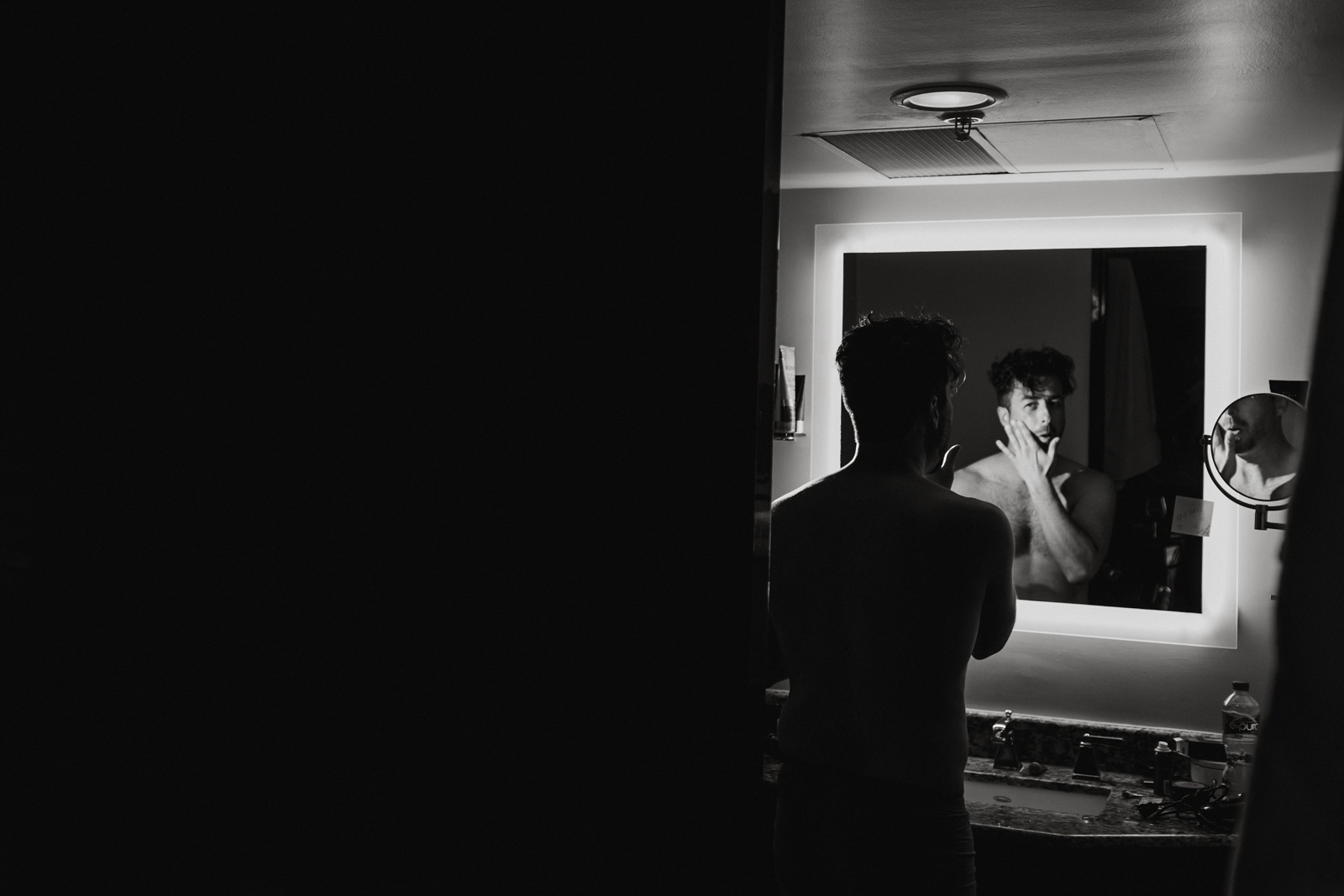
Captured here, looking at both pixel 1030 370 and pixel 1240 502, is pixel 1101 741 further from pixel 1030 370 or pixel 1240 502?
pixel 1030 370

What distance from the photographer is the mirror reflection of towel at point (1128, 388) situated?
268cm

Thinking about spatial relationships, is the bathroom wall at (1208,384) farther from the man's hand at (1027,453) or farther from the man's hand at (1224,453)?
the man's hand at (1027,453)

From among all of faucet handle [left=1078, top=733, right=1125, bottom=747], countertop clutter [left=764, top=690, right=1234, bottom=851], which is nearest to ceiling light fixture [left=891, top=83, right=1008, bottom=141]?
countertop clutter [left=764, top=690, right=1234, bottom=851]

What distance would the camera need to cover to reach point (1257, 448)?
2.53m

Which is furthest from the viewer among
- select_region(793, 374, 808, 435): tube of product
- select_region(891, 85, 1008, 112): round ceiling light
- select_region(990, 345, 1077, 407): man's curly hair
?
select_region(793, 374, 808, 435): tube of product

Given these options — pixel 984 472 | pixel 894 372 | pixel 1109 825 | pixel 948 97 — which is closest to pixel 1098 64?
pixel 948 97

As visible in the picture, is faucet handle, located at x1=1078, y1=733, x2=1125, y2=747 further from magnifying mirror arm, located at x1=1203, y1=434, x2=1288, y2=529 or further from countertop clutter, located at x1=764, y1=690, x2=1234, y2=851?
magnifying mirror arm, located at x1=1203, y1=434, x2=1288, y2=529

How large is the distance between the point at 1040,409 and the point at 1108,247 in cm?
42

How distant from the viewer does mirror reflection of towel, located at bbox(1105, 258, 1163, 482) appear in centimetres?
268

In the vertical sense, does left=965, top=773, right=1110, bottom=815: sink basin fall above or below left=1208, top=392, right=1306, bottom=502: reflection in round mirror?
below

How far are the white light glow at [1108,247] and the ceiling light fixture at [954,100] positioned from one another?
69 cm

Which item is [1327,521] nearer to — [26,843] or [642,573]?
[642,573]

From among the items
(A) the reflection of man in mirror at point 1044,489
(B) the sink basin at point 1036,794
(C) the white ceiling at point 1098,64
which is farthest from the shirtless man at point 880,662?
(A) the reflection of man in mirror at point 1044,489

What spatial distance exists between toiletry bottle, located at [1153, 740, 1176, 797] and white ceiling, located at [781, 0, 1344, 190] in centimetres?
134
